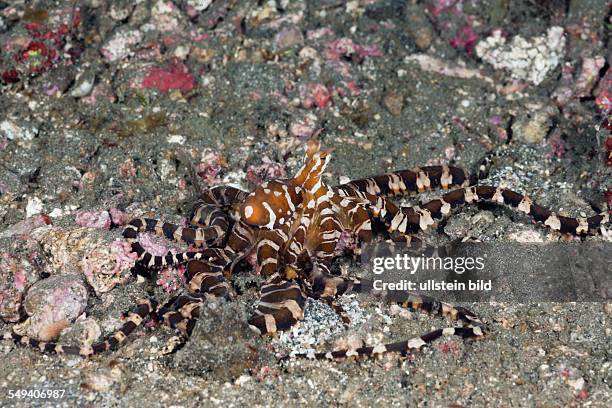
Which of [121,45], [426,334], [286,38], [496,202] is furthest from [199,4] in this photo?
[426,334]

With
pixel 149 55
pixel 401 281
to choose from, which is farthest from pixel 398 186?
pixel 149 55

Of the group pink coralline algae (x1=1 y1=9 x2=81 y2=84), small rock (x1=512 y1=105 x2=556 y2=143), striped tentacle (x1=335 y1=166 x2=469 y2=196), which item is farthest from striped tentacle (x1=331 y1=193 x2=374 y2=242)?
pink coralline algae (x1=1 y1=9 x2=81 y2=84)

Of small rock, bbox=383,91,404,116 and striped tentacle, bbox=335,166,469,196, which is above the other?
small rock, bbox=383,91,404,116

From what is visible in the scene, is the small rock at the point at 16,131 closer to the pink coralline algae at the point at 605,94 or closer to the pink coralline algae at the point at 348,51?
the pink coralline algae at the point at 348,51

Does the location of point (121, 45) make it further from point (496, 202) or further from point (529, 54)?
point (529, 54)

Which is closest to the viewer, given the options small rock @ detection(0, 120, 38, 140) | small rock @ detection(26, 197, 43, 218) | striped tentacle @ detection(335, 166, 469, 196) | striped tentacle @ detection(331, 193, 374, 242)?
striped tentacle @ detection(331, 193, 374, 242)

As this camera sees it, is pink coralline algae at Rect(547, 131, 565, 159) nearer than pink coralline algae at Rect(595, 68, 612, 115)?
Yes

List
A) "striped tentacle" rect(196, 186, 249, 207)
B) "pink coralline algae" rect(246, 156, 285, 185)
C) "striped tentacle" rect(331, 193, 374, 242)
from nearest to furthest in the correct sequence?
1. "striped tentacle" rect(331, 193, 374, 242)
2. "striped tentacle" rect(196, 186, 249, 207)
3. "pink coralline algae" rect(246, 156, 285, 185)

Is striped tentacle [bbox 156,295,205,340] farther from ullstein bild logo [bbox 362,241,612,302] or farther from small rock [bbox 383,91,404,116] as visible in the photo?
small rock [bbox 383,91,404,116]
